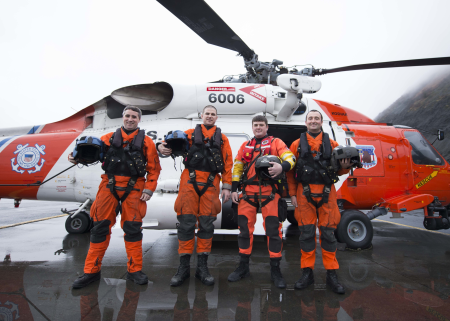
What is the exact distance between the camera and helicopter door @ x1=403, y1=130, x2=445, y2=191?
15.7ft

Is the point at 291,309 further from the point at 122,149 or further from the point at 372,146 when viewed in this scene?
the point at 372,146

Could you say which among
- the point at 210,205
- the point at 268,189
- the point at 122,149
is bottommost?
the point at 210,205

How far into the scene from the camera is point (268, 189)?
115 inches

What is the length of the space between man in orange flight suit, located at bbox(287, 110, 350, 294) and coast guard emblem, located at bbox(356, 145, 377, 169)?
2.10 m

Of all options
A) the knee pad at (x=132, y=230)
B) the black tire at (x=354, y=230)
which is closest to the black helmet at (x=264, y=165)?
the knee pad at (x=132, y=230)

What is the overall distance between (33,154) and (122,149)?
9.68 feet

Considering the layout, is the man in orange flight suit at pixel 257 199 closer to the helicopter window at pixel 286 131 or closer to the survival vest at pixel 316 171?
the survival vest at pixel 316 171

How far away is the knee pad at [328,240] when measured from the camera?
276cm

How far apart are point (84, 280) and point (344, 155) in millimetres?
3113

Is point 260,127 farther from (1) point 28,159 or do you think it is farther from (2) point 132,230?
(1) point 28,159

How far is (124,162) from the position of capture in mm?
2848

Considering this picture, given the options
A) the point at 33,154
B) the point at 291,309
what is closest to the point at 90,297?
the point at 291,309

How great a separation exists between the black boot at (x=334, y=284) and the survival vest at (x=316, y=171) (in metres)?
0.75

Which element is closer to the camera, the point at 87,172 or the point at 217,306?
the point at 217,306
